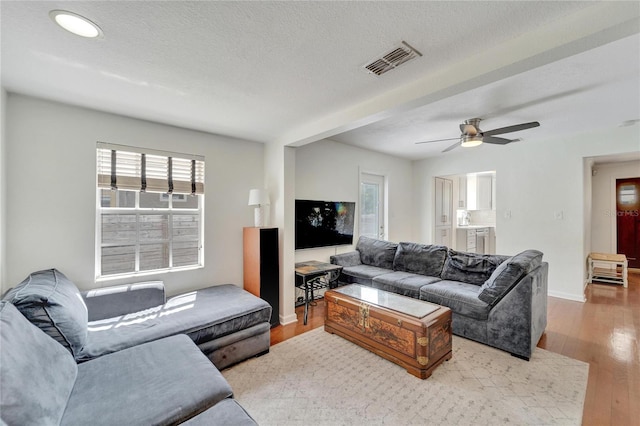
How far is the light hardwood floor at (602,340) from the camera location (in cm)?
185

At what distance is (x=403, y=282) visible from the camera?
3.41 meters

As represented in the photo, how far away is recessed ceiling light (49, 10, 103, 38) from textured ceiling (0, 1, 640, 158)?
0.13 ft

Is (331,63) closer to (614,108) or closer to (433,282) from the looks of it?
(433,282)

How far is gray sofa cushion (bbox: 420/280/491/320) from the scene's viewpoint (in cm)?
269

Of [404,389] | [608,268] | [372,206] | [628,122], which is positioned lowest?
[404,389]

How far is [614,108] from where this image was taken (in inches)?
116

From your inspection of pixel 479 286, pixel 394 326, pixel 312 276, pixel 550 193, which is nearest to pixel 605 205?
pixel 550 193

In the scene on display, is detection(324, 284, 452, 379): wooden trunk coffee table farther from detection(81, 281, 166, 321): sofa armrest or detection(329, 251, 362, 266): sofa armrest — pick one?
detection(81, 281, 166, 321): sofa armrest

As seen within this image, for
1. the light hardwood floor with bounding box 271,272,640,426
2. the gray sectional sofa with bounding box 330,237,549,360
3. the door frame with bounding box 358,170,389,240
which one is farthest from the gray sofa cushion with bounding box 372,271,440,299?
the door frame with bounding box 358,170,389,240

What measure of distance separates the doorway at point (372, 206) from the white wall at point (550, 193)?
1733 millimetres

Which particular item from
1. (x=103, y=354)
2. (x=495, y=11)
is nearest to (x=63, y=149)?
(x=103, y=354)

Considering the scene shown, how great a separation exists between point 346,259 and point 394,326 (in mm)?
1931

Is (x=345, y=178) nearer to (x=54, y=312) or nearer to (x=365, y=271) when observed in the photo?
(x=365, y=271)

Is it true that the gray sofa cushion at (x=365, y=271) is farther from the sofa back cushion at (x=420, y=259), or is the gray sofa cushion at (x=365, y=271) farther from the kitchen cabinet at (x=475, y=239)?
the kitchen cabinet at (x=475, y=239)
